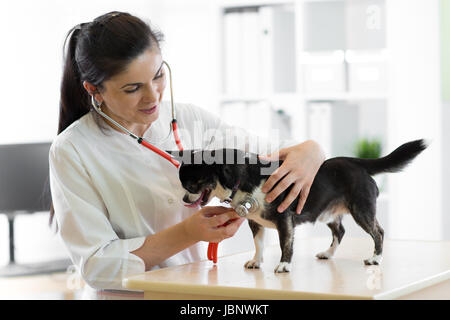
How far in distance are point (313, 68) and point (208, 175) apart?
1.72 metres

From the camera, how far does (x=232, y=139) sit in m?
1.39

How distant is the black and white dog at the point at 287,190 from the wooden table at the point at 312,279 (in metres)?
0.04

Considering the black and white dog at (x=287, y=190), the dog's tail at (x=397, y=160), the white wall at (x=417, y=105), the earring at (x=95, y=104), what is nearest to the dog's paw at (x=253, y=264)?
the black and white dog at (x=287, y=190)

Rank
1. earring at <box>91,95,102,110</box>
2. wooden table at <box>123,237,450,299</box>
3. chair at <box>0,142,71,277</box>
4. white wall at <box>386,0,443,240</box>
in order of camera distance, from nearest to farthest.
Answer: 1. wooden table at <box>123,237,450,299</box>
2. earring at <box>91,95,102,110</box>
3. white wall at <box>386,0,443,240</box>
4. chair at <box>0,142,71,277</box>

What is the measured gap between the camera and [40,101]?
269 cm

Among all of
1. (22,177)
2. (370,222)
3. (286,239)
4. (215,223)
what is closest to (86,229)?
(215,223)

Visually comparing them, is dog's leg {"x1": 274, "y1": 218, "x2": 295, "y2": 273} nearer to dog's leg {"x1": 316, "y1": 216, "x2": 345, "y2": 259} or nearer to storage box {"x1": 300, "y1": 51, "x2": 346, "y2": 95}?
dog's leg {"x1": 316, "y1": 216, "x2": 345, "y2": 259}

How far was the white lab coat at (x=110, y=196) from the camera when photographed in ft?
3.62

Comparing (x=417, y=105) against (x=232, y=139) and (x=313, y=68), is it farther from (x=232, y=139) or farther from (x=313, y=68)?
(x=232, y=139)

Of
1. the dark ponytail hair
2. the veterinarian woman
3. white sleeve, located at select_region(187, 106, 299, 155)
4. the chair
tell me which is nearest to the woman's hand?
the veterinarian woman

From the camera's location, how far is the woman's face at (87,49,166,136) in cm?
110

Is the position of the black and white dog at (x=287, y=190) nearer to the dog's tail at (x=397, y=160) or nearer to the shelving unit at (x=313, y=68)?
A: the dog's tail at (x=397, y=160)

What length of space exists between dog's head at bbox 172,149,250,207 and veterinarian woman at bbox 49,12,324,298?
0.06 meters
